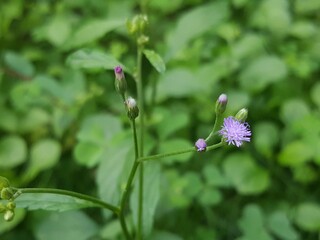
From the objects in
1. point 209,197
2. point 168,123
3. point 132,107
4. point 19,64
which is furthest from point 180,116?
point 19,64

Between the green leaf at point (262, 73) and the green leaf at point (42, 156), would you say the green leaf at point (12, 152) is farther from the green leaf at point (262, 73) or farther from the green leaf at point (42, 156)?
the green leaf at point (262, 73)

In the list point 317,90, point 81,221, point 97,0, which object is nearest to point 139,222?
point 81,221

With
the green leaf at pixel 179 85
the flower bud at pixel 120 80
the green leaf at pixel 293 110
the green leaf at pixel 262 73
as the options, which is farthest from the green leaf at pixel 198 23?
the flower bud at pixel 120 80

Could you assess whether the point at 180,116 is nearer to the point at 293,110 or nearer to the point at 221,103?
the point at 293,110

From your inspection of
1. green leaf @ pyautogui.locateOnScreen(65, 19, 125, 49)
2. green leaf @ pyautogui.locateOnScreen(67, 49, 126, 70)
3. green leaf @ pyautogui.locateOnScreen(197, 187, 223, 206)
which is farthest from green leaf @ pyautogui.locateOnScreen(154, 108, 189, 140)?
green leaf @ pyautogui.locateOnScreen(67, 49, 126, 70)

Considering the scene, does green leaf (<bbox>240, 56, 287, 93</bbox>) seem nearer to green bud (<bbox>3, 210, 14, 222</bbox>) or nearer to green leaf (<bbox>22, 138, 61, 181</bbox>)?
green leaf (<bbox>22, 138, 61, 181</bbox>)

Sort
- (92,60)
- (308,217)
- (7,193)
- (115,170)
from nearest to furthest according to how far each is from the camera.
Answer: (7,193)
(92,60)
(115,170)
(308,217)

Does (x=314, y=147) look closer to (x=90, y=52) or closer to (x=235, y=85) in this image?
(x=235, y=85)
